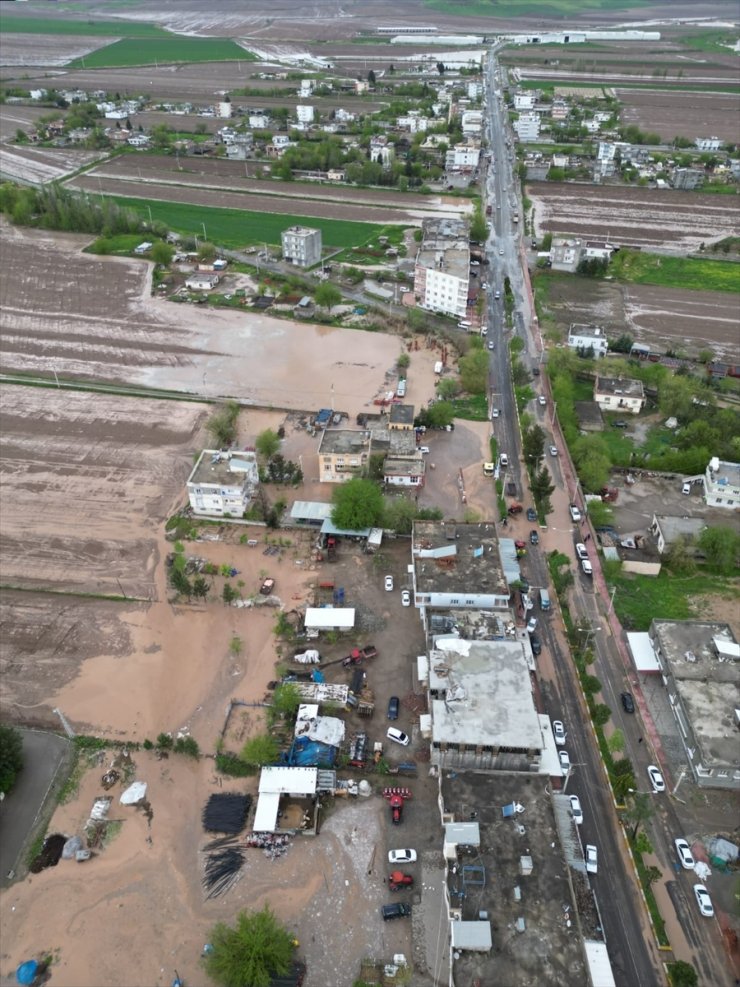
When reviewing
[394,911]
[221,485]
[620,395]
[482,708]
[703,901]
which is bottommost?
[394,911]

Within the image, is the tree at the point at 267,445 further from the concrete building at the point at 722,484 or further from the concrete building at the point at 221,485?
the concrete building at the point at 722,484

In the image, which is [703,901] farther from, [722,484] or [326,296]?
[326,296]

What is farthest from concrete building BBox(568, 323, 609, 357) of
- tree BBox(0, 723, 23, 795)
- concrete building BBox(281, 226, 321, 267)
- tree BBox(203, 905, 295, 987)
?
tree BBox(0, 723, 23, 795)

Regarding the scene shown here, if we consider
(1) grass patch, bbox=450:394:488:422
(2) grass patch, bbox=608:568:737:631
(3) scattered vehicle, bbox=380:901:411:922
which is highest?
(1) grass patch, bbox=450:394:488:422

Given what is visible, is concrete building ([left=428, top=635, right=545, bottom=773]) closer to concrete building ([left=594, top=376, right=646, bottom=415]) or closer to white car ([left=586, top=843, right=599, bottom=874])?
white car ([left=586, top=843, right=599, bottom=874])

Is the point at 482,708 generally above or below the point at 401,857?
above

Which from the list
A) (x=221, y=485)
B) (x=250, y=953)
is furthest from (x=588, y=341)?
(x=250, y=953)

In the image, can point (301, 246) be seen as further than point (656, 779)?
Yes
